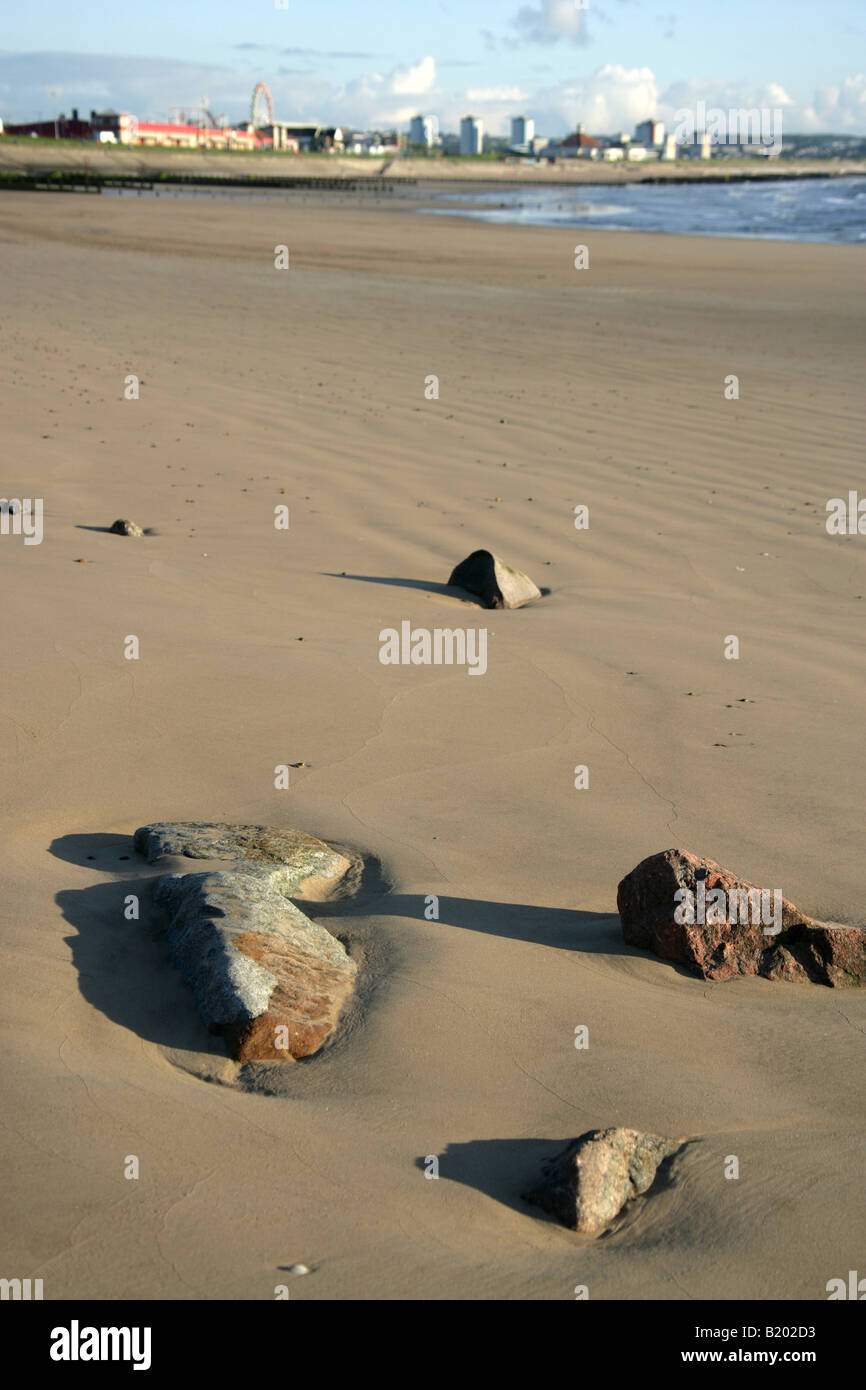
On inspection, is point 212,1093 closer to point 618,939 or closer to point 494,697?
point 618,939

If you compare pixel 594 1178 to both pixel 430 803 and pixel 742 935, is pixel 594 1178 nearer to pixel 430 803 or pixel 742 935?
pixel 742 935

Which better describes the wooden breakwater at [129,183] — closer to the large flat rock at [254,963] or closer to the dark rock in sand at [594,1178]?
the large flat rock at [254,963]

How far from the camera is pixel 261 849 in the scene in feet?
10.6

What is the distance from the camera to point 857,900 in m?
3.30

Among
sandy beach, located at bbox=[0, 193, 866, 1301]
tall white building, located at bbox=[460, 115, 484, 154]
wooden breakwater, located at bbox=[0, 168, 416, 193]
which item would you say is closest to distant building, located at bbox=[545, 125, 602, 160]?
tall white building, located at bbox=[460, 115, 484, 154]

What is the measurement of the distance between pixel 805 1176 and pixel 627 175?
414ft

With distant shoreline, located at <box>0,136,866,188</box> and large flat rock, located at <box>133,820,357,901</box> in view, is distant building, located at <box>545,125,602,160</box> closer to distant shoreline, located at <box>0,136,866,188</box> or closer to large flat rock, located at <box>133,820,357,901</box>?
distant shoreline, located at <box>0,136,866,188</box>

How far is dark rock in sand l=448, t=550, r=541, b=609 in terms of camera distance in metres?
5.76

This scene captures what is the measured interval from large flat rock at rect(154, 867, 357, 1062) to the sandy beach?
2.4 inches

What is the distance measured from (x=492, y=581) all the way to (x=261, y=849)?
9.27 ft

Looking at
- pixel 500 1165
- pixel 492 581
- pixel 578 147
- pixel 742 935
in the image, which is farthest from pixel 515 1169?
pixel 578 147

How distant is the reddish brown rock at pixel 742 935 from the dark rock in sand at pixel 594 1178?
75cm

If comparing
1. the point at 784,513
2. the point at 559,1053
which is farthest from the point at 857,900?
the point at 784,513
